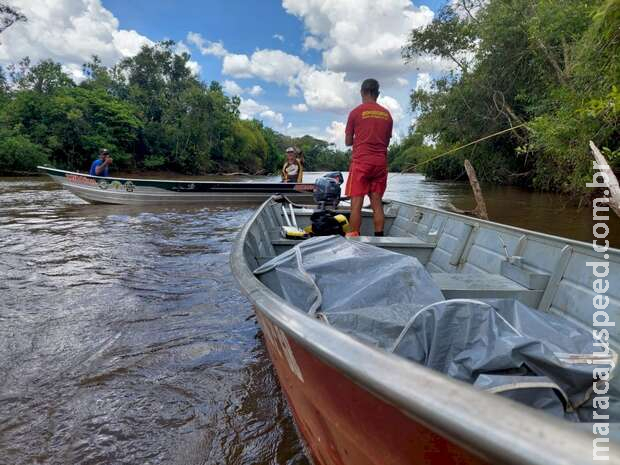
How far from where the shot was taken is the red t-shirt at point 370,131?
14.0 ft

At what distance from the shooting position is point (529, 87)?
14.1 meters

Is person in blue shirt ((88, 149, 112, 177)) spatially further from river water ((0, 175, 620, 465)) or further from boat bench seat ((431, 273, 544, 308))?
boat bench seat ((431, 273, 544, 308))

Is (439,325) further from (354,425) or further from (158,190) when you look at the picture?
(158,190)

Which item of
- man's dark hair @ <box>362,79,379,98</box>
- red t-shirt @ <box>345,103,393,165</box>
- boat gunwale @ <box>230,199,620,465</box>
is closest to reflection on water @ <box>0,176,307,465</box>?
boat gunwale @ <box>230,199,620,465</box>

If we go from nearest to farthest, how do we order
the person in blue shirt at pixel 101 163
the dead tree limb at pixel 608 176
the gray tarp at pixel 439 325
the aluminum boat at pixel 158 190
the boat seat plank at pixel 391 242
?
1. the gray tarp at pixel 439 325
2. the boat seat plank at pixel 391 242
3. the dead tree limb at pixel 608 176
4. the aluminum boat at pixel 158 190
5. the person in blue shirt at pixel 101 163

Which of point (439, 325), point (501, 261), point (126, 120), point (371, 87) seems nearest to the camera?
point (439, 325)

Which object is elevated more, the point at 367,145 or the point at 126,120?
the point at 126,120

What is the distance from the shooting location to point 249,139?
2484 inches

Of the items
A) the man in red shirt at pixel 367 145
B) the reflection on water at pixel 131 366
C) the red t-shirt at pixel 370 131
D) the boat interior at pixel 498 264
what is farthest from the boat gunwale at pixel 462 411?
the red t-shirt at pixel 370 131

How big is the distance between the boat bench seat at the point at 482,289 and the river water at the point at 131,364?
1.24 metres

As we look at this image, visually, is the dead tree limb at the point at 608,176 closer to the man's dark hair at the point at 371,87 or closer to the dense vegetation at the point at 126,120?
the man's dark hair at the point at 371,87

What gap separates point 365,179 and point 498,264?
69.4 inches

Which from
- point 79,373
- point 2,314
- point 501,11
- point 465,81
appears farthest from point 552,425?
point 465,81

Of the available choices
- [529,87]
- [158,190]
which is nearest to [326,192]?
[158,190]
